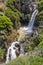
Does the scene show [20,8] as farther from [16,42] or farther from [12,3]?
[16,42]

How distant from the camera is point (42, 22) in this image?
32438mm

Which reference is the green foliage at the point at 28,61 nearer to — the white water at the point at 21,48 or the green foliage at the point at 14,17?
the white water at the point at 21,48

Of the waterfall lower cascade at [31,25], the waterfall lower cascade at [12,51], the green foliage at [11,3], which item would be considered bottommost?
the waterfall lower cascade at [12,51]

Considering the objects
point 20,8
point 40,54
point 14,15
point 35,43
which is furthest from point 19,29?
point 40,54

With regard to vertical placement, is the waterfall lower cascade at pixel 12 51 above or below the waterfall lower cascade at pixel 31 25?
below

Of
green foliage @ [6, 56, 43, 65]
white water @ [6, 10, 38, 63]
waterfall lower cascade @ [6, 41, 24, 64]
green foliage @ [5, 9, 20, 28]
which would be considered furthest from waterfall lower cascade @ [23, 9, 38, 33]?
green foliage @ [6, 56, 43, 65]

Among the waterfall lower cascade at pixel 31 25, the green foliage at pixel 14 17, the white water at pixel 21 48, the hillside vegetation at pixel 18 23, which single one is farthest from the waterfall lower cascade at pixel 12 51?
the green foliage at pixel 14 17

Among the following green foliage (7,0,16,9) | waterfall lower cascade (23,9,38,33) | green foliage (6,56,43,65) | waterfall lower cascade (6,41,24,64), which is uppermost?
green foliage (6,56,43,65)

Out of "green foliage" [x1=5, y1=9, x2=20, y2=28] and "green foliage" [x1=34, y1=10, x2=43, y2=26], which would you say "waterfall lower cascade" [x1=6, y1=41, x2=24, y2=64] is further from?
"green foliage" [x1=34, y1=10, x2=43, y2=26]

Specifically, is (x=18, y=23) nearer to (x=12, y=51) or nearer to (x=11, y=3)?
(x=11, y=3)

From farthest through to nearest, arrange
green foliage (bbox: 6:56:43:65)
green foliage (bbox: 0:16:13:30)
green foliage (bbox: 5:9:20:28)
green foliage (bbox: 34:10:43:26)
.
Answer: green foliage (bbox: 5:9:20:28), green foliage (bbox: 34:10:43:26), green foliage (bbox: 0:16:13:30), green foliage (bbox: 6:56:43:65)

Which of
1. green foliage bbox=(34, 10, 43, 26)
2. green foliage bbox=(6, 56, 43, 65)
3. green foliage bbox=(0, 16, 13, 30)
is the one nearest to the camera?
green foliage bbox=(6, 56, 43, 65)

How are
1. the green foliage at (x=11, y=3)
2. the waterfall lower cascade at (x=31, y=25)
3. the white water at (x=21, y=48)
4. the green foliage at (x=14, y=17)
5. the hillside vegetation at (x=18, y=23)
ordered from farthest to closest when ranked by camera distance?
Answer: the green foliage at (x=11, y=3) < the green foliage at (x=14, y=17) < the waterfall lower cascade at (x=31, y=25) < the white water at (x=21, y=48) < the hillside vegetation at (x=18, y=23)

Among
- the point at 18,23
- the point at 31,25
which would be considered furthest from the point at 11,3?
the point at 31,25
